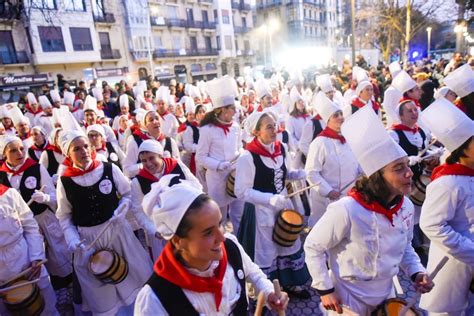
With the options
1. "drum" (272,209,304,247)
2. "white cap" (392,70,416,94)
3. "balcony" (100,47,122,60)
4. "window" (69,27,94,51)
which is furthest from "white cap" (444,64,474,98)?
"balcony" (100,47,122,60)

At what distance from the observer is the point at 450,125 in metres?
2.81

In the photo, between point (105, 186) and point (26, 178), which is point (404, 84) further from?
point (26, 178)

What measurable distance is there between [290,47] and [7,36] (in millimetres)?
45131

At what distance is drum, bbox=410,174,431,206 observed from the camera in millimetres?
4348

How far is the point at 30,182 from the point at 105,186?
152 cm

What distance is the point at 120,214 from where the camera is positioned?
385 cm

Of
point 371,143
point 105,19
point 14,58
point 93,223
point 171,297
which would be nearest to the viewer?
point 171,297

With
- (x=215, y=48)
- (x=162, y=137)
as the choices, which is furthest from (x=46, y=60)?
(x=162, y=137)

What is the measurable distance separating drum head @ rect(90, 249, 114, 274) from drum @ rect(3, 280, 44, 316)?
652mm

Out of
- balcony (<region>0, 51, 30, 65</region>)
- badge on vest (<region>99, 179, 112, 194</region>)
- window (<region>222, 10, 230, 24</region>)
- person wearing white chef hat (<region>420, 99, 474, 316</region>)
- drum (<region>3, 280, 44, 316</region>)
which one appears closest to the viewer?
person wearing white chef hat (<region>420, 99, 474, 316</region>)

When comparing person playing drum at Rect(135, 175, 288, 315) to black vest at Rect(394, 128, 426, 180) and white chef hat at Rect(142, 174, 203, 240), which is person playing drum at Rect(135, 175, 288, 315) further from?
black vest at Rect(394, 128, 426, 180)

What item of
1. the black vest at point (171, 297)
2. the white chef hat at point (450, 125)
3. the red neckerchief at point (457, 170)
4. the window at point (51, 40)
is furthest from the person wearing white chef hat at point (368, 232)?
the window at point (51, 40)

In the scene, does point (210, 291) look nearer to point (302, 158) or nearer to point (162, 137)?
point (162, 137)

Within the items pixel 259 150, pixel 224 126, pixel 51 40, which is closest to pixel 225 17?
pixel 51 40
